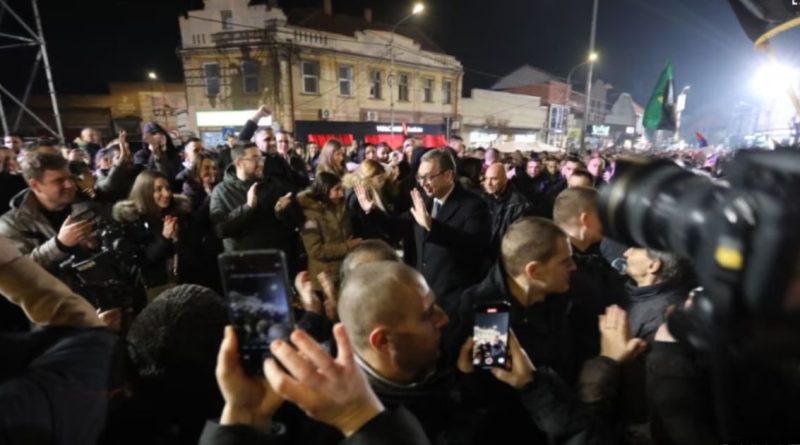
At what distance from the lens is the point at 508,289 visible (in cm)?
222

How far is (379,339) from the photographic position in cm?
141

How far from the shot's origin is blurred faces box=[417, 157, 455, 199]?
3.77 metres

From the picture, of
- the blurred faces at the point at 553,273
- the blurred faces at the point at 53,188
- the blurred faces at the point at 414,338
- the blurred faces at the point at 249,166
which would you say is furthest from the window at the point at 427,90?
the blurred faces at the point at 414,338

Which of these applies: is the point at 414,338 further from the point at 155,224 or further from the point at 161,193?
the point at 161,193

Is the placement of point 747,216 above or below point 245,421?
above

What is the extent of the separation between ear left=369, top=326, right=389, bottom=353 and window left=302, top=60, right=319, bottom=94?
2324 centimetres

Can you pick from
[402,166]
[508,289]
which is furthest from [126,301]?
[402,166]

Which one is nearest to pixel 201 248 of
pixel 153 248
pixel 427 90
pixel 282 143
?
pixel 153 248

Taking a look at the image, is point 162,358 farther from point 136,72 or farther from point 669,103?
point 136,72

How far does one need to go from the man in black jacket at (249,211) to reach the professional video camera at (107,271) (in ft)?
3.13

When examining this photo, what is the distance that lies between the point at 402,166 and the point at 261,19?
1838 cm

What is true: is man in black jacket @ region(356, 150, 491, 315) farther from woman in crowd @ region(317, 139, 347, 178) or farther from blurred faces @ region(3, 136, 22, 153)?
blurred faces @ region(3, 136, 22, 153)

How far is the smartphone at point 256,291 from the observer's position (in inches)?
44.1

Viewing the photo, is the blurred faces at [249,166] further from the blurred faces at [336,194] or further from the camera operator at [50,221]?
the camera operator at [50,221]
